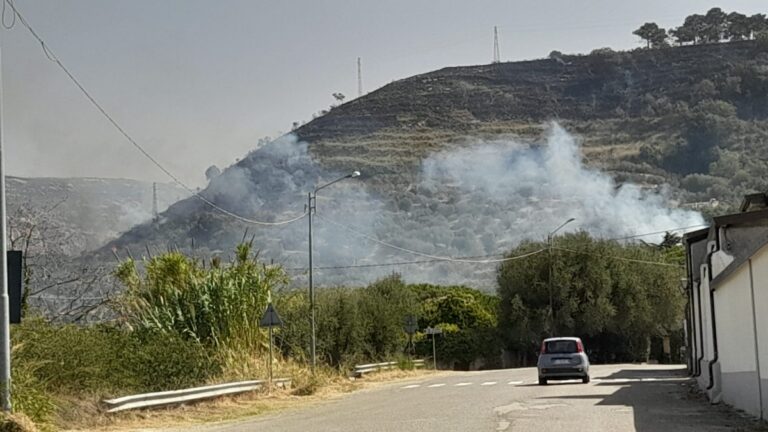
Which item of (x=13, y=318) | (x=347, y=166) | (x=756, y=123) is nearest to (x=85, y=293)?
(x=13, y=318)

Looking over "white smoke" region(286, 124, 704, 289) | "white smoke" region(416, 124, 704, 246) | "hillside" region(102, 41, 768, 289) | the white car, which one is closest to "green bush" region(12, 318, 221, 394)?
the white car

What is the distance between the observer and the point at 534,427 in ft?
60.5

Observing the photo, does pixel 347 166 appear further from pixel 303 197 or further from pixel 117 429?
pixel 117 429

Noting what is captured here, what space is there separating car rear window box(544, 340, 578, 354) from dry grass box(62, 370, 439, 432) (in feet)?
21.8

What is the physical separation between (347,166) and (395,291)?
342ft

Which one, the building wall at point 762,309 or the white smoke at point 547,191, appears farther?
the white smoke at point 547,191

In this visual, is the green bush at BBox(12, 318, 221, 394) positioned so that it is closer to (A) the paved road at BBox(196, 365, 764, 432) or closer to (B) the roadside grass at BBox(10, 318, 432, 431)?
(B) the roadside grass at BBox(10, 318, 432, 431)

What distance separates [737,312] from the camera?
2194 centimetres

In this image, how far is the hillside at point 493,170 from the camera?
13388 centimetres

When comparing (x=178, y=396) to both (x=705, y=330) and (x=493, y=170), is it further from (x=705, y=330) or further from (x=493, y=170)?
(x=493, y=170)

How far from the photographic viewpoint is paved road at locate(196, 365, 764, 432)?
18969mm

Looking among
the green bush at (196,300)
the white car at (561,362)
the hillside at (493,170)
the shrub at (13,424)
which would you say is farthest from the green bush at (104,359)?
the hillside at (493,170)

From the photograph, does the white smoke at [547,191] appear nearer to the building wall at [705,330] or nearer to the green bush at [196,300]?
the building wall at [705,330]

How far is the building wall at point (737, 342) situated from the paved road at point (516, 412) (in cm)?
53
